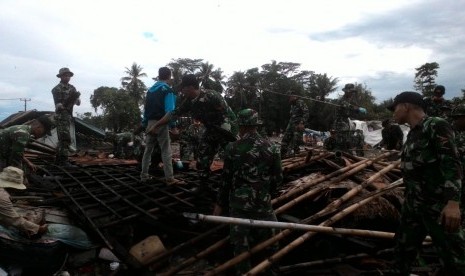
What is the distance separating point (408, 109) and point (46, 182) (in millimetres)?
6237

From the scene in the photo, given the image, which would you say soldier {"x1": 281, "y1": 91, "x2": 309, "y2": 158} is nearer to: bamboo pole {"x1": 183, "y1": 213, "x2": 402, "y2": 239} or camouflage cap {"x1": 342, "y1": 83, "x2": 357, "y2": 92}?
camouflage cap {"x1": 342, "y1": 83, "x2": 357, "y2": 92}

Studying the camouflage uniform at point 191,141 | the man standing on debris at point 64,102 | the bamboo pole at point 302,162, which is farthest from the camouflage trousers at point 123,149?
the bamboo pole at point 302,162

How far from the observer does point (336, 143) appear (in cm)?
1119

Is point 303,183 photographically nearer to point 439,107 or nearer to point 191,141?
point 439,107

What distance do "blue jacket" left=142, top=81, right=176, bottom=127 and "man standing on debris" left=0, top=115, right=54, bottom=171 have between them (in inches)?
65.9

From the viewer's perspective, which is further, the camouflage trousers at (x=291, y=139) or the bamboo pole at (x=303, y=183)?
the camouflage trousers at (x=291, y=139)

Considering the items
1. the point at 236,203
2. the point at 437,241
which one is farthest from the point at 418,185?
the point at 236,203

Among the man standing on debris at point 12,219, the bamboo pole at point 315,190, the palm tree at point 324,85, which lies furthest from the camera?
the palm tree at point 324,85

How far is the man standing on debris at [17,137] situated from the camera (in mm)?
5691

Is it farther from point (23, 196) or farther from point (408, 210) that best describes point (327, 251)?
point (23, 196)

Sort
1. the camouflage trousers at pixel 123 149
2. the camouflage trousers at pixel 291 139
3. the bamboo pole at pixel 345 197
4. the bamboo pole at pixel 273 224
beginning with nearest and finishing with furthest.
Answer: the bamboo pole at pixel 273 224
the bamboo pole at pixel 345 197
the camouflage trousers at pixel 291 139
the camouflage trousers at pixel 123 149

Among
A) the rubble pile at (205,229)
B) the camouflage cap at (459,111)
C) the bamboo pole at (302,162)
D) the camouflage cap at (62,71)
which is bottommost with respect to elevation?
the rubble pile at (205,229)

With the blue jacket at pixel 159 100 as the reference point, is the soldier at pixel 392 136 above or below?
below

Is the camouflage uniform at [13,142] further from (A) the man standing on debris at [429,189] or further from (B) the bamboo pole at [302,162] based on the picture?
(A) the man standing on debris at [429,189]
